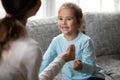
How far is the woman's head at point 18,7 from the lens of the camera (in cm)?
117

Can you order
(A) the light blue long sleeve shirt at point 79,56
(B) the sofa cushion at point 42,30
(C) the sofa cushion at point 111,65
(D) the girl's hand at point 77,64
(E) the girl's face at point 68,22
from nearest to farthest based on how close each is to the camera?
(D) the girl's hand at point 77,64 < (A) the light blue long sleeve shirt at point 79,56 < (E) the girl's face at point 68,22 < (C) the sofa cushion at point 111,65 < (B) the sofa cushion at point 42,30

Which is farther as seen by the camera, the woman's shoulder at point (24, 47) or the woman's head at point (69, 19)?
the woman's head at point (69, 19)

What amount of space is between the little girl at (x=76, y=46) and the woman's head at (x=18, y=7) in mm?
795

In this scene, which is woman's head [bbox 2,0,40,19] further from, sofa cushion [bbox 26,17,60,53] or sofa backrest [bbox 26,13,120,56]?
sofa backrest [bbox 26,13,120,56]

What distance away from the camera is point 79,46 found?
2.01m

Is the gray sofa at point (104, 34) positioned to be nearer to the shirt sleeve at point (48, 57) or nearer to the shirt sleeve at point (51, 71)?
the shirt sleeve at point (48, 57)

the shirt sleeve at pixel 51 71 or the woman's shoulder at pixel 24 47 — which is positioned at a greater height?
the woman's shoulder at pixel 24 47

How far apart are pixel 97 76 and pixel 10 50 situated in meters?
1.00

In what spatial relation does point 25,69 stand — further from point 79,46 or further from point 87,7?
point 87,7

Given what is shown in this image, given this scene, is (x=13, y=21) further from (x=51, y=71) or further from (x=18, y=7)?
(x=51, y=71)

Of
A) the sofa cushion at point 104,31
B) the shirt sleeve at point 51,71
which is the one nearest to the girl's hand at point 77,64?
the shirt sleeve at point 51,71

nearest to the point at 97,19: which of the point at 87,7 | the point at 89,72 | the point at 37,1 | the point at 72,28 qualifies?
the point at 87,7

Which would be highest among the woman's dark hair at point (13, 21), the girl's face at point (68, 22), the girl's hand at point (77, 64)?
the woman's dark hair at point (13, 21)

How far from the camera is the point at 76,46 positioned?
2016 millimetres
